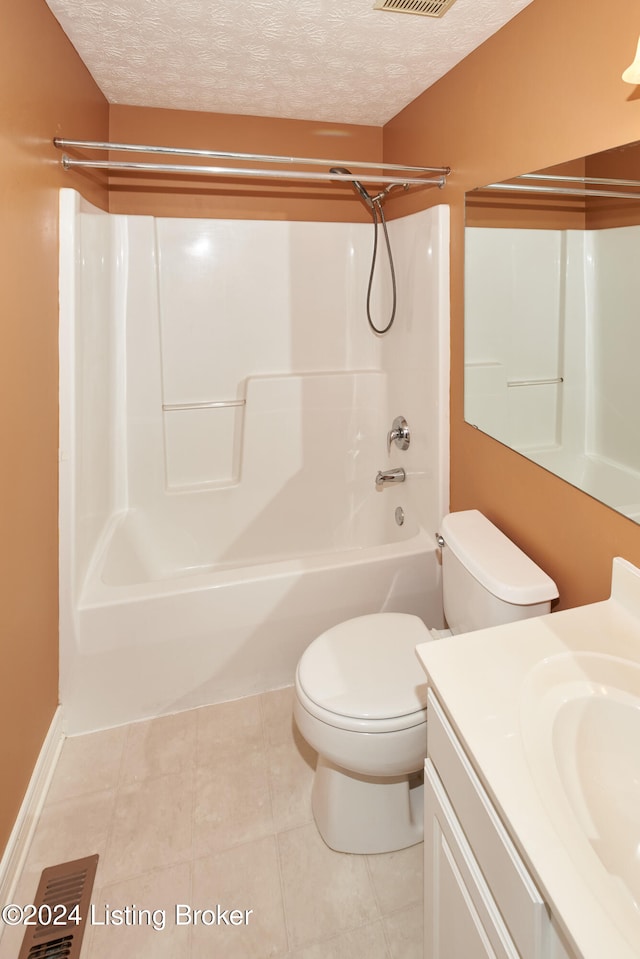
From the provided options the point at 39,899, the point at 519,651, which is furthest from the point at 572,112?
the point at 39,899

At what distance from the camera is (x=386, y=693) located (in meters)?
1.37

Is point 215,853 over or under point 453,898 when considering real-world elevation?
under

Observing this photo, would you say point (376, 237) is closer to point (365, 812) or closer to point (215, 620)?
point (215, 620)

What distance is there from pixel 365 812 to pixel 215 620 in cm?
78

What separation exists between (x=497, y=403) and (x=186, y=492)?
1.53 metres

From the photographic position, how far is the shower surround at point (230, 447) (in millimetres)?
1856

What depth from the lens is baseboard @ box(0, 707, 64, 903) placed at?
4.44ft

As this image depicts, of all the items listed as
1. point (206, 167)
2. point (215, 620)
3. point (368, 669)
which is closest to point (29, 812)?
point (215, 620)

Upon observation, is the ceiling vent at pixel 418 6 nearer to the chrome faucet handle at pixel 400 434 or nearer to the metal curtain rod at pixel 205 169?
the metal curtain rod at pixel 205 169

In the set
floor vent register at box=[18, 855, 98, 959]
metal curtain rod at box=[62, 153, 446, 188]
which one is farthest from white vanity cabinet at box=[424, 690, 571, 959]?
metal curtain rod at box=[62, 153, 446, 188]

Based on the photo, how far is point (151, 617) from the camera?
1.83 metres

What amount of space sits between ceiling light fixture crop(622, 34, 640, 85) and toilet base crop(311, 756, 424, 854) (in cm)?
172

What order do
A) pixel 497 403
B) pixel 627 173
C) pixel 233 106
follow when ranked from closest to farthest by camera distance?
1. pixel 627 173
2. pixel 497 403
3. pixel 233 106

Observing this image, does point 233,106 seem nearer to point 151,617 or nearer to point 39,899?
point 151,617
